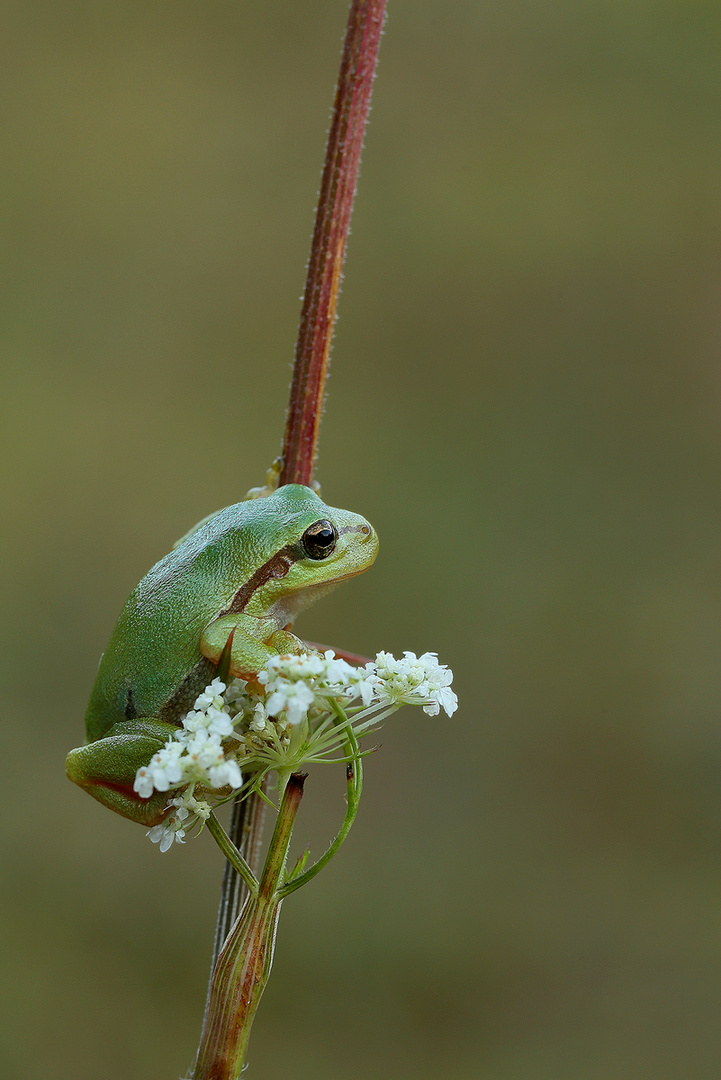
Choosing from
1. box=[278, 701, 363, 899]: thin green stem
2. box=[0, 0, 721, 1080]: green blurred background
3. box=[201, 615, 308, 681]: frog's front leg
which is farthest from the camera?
box=[0, 0, 721, 1080]: green blurred background

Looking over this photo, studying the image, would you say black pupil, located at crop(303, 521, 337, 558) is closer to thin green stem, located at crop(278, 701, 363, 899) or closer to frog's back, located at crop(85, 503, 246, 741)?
frog's back, located at crop(85, 503, 246, 741)

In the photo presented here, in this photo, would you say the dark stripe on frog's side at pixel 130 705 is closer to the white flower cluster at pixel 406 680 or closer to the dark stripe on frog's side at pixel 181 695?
the dark stripe on frog's side at pixel 181 695

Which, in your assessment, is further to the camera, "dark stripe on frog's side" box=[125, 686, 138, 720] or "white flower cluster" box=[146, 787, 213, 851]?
"dark stripe on frog's side" box=[125, 686, 138, 720]

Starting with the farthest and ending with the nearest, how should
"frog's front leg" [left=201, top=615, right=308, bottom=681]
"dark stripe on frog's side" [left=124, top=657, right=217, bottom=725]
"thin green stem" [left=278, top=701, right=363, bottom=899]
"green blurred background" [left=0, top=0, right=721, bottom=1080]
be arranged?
"green blurred background" [left=0, top=0, right=721, bottom=1080]
"dark stripe on frog's side" [left=124, top=657, right=217, bottom=725]
"frog's front leg" [left=201, top=615, right=308, bottom=681]
"thin green stem" [left=278, top=701, right=363, bottom=899]

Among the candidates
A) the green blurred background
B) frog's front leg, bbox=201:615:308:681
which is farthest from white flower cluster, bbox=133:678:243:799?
the green blurred background

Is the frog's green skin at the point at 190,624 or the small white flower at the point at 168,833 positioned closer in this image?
the small white flower at the point at 168,833

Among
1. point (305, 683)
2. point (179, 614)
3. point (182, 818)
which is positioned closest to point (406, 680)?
point (305, 683)

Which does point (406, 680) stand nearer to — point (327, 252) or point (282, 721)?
point (282, 721)

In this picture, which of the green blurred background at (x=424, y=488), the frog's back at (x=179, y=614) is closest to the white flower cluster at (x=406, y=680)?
the frog's back at (x=179, y=614)

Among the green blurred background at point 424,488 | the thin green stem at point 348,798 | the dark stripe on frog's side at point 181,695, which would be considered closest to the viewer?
the thin green stem at point 348,798
